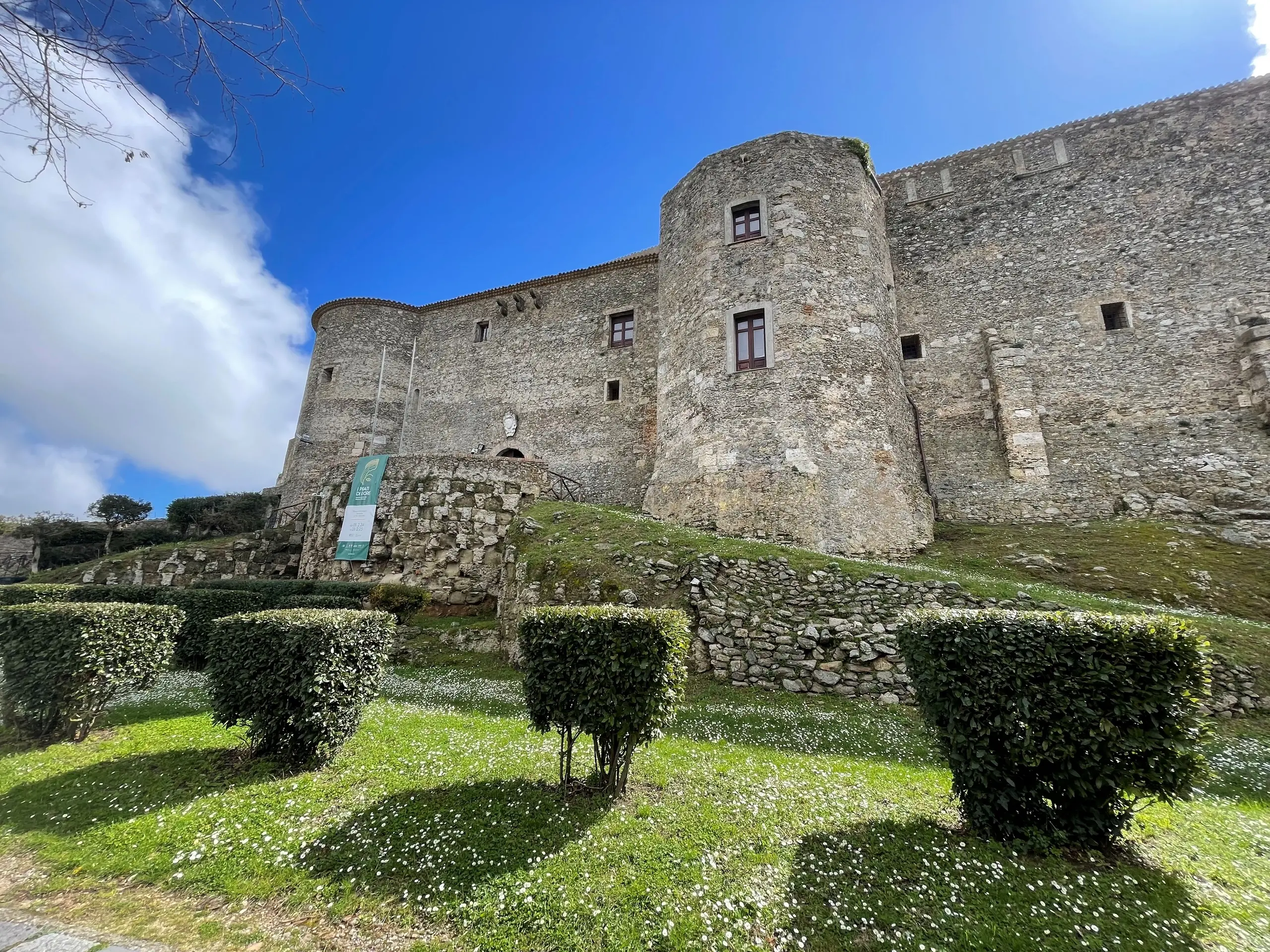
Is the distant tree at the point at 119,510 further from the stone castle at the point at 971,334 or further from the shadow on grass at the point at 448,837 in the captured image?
the shadow on grass at the point at 448,837

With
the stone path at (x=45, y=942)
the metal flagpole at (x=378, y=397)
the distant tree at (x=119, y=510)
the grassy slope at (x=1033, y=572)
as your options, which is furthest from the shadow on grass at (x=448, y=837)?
the distant tree at (x=119, y=510)

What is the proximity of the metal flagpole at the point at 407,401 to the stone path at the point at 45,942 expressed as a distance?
72.5ft

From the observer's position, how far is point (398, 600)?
12.0 metres

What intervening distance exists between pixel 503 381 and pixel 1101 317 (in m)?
20.4

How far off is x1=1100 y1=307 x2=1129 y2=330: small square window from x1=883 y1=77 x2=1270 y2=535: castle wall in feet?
0.51

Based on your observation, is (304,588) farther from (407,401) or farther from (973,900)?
(407,401)

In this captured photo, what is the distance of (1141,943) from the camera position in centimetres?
285

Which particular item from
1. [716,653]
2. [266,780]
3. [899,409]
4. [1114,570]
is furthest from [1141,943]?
[899,409]

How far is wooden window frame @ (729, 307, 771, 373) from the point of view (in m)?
13.6

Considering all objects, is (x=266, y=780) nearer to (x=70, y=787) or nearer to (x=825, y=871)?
(x=70, y=787)

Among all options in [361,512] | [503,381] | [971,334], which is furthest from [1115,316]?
[361,512]

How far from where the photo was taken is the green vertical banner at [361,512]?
1425 centimetres

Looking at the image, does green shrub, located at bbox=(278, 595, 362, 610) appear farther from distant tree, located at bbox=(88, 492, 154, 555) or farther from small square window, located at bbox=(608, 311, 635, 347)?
distant tree, located at bbox=(88, 492, 154, 555)

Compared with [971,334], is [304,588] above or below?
below
